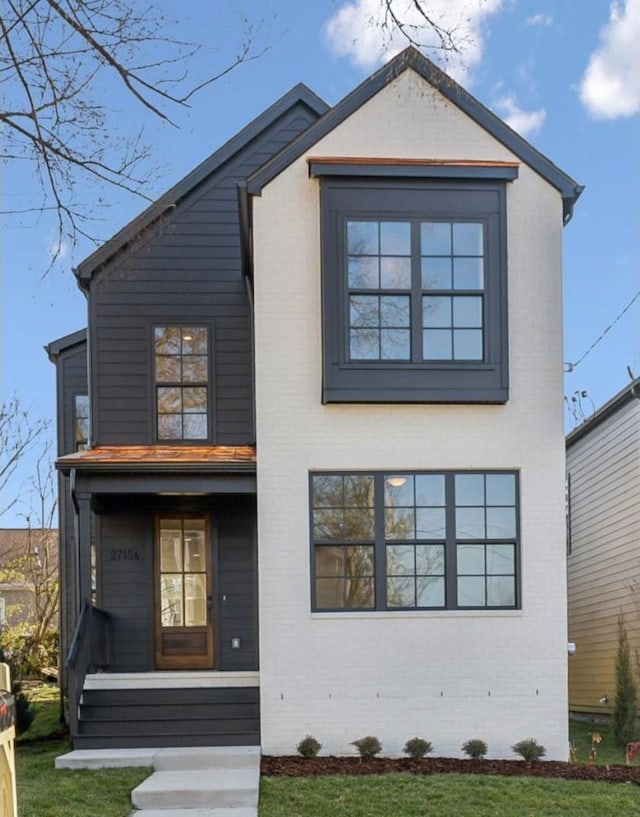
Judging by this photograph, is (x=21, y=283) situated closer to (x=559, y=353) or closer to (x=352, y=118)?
(x=352, y=118)

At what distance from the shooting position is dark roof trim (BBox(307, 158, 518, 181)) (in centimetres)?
859

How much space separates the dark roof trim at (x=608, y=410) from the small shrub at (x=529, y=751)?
538 cm

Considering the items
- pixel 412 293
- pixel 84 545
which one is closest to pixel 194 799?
pixel 84 545

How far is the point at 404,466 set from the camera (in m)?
8.62

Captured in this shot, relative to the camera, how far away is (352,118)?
8.83 metres

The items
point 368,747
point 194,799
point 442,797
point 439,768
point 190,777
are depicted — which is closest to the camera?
point 442,797

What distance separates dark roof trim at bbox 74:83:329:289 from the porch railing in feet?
13.4

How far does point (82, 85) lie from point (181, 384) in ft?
19.4

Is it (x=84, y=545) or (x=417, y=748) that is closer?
(x=417, y=748)

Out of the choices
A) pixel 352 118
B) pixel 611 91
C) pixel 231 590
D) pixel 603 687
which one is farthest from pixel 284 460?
pixel 603 687

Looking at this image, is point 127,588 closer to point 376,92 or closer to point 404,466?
point 404,466

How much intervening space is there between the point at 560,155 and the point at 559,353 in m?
2.31

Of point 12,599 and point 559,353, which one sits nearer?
point 559,353

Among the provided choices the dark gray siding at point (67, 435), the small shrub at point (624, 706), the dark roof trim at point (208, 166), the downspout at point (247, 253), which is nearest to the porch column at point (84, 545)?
the downspout at point (247, 253)
